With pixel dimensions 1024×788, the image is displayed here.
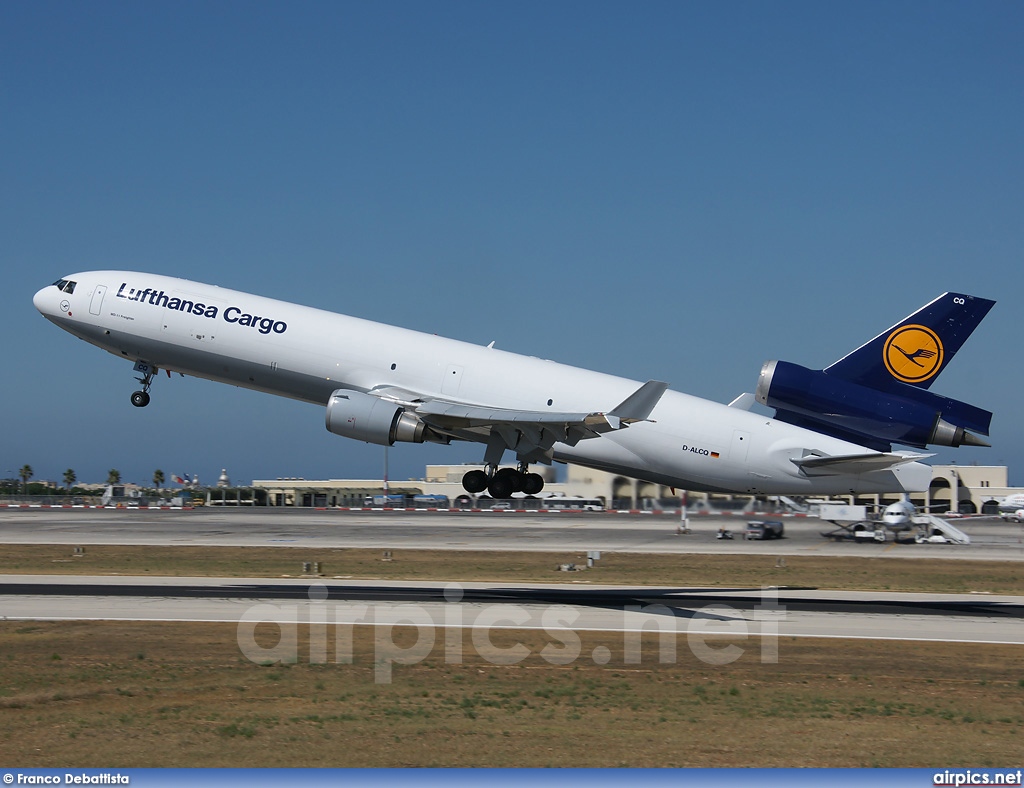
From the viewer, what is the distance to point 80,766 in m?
20.5

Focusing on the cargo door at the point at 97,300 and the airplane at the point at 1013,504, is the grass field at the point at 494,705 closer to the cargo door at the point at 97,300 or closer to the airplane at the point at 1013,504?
the cargo door at the point at 97,300

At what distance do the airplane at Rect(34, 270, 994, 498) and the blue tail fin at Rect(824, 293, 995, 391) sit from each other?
51mm

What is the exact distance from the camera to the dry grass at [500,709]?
2145cm

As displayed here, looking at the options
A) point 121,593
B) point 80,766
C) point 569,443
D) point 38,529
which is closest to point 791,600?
point 569,443

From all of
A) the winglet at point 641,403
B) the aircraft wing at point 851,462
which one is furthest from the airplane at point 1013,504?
the winglet at point 641,403

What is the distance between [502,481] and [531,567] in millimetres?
20101

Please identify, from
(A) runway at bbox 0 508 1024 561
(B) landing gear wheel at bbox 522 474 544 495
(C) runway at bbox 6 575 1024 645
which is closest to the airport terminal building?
(A) runway at bbox 0 508 1024 561

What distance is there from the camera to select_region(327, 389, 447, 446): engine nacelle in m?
Result: 35.9

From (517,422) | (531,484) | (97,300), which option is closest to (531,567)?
(531,484)

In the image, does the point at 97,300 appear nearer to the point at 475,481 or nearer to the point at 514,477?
the point at 475,481

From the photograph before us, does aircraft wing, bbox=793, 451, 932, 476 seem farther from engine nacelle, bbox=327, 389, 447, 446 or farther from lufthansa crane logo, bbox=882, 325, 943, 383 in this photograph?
engine nacelle, bbox=327, 389, 447, 446

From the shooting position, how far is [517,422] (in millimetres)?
36000

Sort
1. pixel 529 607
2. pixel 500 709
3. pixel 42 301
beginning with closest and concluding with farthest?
pixel 500 709 < pixel 529 607 < pixel 42 301

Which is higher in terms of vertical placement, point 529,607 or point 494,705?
point 529,607
